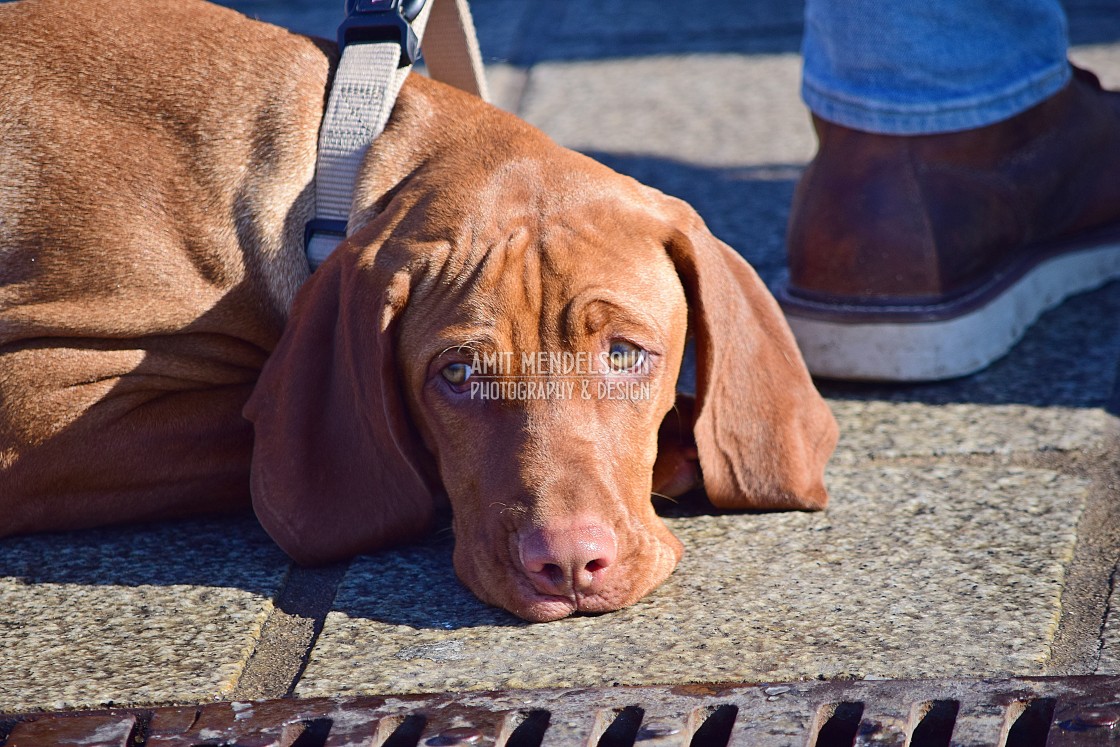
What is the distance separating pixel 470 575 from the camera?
2.40 m

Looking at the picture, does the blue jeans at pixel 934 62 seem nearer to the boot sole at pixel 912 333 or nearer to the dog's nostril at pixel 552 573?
the boot sole at pixel 912 333

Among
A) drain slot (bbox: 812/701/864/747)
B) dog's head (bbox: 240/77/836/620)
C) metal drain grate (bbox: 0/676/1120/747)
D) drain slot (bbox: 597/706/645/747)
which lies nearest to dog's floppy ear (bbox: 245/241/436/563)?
dog's head (bbox: 240/77/836/620)

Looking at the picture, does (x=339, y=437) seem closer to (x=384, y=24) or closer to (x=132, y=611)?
(x=132, y=611)

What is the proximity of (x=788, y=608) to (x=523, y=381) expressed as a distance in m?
0.61

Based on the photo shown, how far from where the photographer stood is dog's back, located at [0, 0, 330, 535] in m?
2.72

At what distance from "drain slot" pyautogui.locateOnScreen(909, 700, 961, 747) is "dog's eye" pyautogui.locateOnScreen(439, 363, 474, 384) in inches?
Result: 38.2

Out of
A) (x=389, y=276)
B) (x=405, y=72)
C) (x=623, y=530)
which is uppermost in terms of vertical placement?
(x=405, y=72)

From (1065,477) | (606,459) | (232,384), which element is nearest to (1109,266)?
(1065,477)

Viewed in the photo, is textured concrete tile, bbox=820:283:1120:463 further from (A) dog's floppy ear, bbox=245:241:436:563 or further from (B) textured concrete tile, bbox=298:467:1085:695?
(A) dog's floppy ear, bbox=245:241:436:563

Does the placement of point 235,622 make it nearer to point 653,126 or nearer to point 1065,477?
point 1065,477

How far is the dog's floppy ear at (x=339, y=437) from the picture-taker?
2514mm

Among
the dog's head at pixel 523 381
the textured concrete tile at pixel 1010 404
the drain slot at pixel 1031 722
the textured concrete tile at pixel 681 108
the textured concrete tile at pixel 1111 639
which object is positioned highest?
the dog's head at pixel 523 381

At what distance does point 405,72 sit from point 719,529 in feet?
3.94

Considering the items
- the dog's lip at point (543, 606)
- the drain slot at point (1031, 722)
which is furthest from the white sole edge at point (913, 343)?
the drain slot at point (1031, 722)
